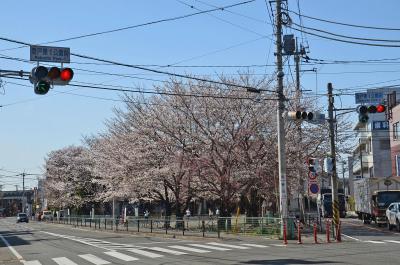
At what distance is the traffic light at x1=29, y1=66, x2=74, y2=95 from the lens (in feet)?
45.9

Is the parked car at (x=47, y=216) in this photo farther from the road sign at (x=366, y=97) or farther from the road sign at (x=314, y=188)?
the road sign at (x=366, y=97)

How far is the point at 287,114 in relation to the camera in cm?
2555

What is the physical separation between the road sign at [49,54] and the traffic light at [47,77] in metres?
0.99

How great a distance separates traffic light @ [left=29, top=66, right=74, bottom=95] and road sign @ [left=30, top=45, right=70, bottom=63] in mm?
993

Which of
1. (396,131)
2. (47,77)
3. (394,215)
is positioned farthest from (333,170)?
(396,131)

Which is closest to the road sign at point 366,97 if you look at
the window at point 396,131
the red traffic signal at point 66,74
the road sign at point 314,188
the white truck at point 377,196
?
the road sign at point 314,188

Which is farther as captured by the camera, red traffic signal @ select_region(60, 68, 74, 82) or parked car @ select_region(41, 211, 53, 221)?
parked car @ select_region(41, 211, 53, 221)

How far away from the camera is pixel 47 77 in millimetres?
14117

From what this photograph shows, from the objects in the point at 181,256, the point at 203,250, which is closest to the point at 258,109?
the point at 203,250

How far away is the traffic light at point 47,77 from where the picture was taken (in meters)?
14.0

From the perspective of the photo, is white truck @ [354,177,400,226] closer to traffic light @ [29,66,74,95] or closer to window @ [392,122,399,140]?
window @ [392,122,399,140]

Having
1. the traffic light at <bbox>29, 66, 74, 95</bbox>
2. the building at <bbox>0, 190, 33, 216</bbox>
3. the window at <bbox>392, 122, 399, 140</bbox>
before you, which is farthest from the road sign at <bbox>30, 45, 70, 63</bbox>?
the building at <bbox>0, 190, 33, 216</bbox>

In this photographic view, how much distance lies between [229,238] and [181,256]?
31.1ft

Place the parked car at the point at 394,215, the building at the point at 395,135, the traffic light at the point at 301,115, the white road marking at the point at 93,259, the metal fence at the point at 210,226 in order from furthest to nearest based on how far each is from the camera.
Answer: the building at the point at 395,135, the parked car at the point at 394,215, the metal fence at the point at 210,226, the traffic light at the point at 301,115, the white road marking at the point at 93,259
